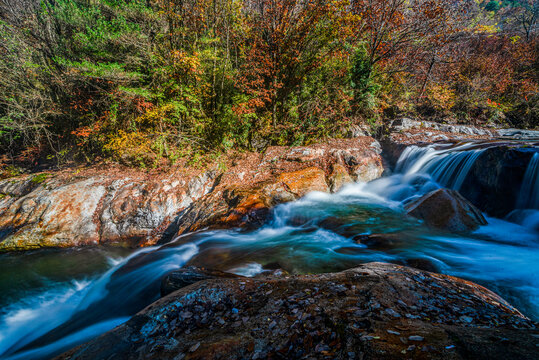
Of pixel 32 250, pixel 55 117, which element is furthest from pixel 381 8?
pixel 32 250

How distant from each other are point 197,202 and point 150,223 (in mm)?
1822

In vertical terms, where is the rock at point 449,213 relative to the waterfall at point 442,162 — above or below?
below

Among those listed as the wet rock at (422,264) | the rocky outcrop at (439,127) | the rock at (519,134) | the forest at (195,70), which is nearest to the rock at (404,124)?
the rocky outcrop at (439,127)

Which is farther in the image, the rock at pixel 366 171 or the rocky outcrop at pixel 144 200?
the rock at pixel 366 171

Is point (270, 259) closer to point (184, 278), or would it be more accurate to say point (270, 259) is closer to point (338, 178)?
point (184, 278)

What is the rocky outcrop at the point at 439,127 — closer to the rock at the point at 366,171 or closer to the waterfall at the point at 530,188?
the rock at the point at 366,171

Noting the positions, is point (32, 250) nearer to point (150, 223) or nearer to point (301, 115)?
point (150, 223)

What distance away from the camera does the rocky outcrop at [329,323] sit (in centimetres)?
126

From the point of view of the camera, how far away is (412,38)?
10.9 metres

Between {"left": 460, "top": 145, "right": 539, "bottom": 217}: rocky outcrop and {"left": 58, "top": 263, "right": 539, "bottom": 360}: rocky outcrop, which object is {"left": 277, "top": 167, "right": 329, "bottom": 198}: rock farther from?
{"left": 58, "top": 263, "right": 539, "bottom": 360}: rocky outcrop

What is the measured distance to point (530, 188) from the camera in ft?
17.9

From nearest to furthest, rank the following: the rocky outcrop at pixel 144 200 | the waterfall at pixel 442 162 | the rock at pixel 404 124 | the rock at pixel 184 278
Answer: the rock at pixel 184 278
the rocky outcrop at pixel 144 200
the waterfall at pixel 442 162
the rock at pixel 404 124

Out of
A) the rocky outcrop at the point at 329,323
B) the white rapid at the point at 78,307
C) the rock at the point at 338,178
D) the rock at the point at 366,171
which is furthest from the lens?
the rock at the point at 366,171

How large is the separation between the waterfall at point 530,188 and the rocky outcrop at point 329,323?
202 inches
